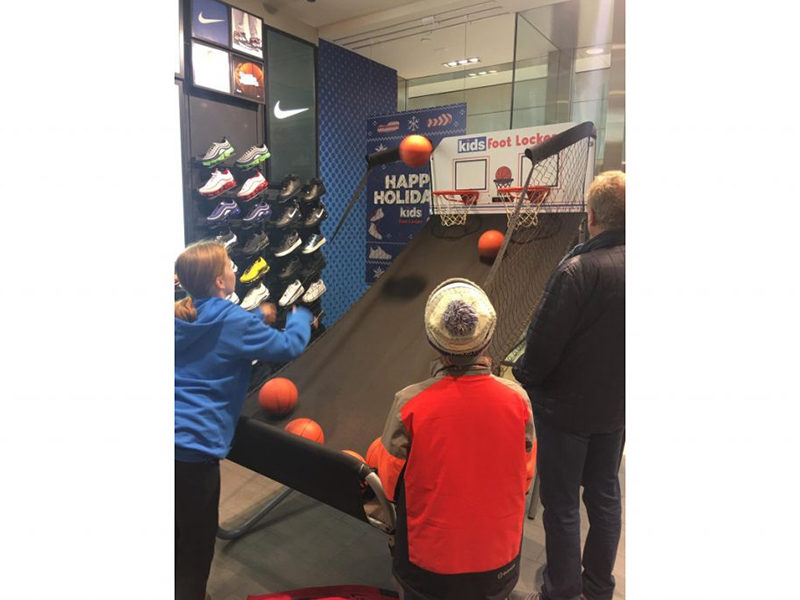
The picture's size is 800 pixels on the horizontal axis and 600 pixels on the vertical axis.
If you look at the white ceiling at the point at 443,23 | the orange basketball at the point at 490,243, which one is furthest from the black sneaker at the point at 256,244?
the white ceiling at the point at 443,23

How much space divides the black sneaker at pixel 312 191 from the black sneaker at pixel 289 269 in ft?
1.85

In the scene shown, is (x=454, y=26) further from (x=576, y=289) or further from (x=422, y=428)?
(x=422, y=428)

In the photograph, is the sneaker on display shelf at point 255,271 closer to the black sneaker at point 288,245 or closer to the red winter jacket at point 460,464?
the black sneaker at point 288,245

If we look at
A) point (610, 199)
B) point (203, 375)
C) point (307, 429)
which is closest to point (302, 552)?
point (307, 429)

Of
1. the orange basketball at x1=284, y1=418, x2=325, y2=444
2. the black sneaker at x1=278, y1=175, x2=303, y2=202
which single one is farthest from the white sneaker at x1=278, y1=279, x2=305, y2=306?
the orange basketball at x1=284, y1=418, x2=325, y2=444

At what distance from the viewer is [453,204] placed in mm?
3650

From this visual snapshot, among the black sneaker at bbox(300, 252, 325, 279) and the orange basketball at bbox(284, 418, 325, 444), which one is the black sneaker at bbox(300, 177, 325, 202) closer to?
the black sneaker at bbox(300, 252, 325, 279)

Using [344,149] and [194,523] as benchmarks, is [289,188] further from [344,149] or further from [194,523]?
[194,523]

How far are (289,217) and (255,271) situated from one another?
0.58 metres

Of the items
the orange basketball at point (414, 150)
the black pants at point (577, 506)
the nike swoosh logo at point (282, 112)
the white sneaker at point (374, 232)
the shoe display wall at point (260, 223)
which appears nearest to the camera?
the black pants at point (577, 506)


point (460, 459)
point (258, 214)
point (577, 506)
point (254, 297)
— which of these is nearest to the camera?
point (460, 459)

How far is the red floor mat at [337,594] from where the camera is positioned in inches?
72.7

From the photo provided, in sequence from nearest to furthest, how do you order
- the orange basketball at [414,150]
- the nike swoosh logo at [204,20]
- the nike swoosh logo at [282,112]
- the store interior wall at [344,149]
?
the orange basketball at [414,150] → the nike swoosh logo at [204,20] → the nike swoosh logo at [282,112] → the store interior wall at [344,149]
